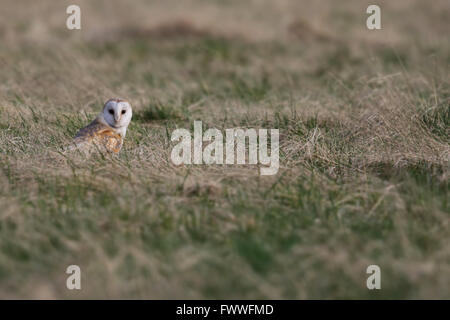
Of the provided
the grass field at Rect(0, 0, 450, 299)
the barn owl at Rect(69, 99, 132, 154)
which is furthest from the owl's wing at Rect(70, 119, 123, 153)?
the grass field at Rect(0, 0, 450, 299)

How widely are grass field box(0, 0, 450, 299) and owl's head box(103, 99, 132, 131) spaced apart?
0.22 metres

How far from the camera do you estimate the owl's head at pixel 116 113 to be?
513cm

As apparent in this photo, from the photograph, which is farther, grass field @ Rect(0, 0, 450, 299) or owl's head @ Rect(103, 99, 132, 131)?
owl's head @ Rect(103, 99, 132, 131)

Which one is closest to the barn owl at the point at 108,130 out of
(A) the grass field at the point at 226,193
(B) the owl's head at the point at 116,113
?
(B) the owl's head at the point at 116,113

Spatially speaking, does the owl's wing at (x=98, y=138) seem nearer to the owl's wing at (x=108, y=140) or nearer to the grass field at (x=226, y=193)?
the owl's wing at (x=108, y=140)

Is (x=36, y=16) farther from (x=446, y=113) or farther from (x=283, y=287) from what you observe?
(x=283, y=287)

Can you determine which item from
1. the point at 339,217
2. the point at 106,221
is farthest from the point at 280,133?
the point at 106,221

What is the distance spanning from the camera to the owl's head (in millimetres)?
5133

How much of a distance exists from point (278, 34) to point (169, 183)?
305 inches

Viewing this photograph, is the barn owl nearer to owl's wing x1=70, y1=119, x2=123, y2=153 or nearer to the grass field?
owl's wing x1=70, y1=119, x2=123, y2=153

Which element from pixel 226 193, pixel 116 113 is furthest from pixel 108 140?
pixel 226 193

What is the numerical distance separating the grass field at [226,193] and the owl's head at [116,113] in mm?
223

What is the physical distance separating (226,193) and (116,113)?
1.41 metres

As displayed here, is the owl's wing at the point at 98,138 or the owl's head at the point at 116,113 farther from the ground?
the owl's head at the point at 116,113
